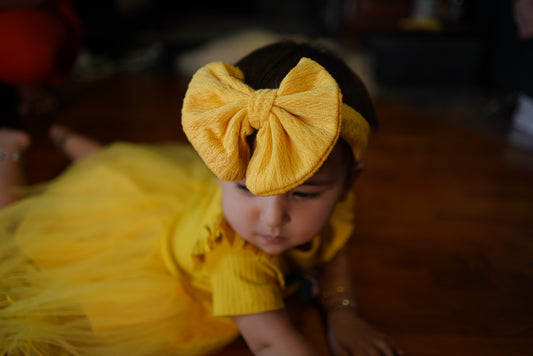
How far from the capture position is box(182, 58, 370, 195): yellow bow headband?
18.7 inches

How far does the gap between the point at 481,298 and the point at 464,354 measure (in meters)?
0.18

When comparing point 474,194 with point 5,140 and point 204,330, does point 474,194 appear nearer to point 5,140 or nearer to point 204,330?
point 204,330

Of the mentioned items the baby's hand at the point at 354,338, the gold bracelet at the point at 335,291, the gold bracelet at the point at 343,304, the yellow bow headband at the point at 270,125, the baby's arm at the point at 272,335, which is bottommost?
the baby's hand at the point at 354,338

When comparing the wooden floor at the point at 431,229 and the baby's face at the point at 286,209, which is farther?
the wooden floor at the point at 431,229

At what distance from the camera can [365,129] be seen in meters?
0.61

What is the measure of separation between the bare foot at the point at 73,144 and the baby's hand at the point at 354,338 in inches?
33.7

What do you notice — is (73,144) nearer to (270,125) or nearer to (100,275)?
(100,275)

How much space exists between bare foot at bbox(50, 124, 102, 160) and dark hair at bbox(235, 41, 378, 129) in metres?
0.74

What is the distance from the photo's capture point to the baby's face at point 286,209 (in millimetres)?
574

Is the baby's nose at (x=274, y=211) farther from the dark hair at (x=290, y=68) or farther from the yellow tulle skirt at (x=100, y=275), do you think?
the yellow tulle skirt at (x=100, y=275)

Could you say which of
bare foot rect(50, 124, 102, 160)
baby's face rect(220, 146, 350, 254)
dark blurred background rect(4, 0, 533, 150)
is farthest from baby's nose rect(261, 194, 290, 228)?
dark blurred background rect(4, 0, 533, 150)

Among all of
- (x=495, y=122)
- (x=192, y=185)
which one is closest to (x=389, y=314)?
(x=192, y=185)

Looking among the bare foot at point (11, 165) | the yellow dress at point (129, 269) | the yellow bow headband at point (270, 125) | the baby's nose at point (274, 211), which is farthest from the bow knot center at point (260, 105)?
the bare foot at point (11, 165)

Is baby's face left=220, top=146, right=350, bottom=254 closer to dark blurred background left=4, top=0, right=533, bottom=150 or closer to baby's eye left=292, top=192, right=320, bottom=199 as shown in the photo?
baby's eye left=292, top=192, right=320, bottom=199
